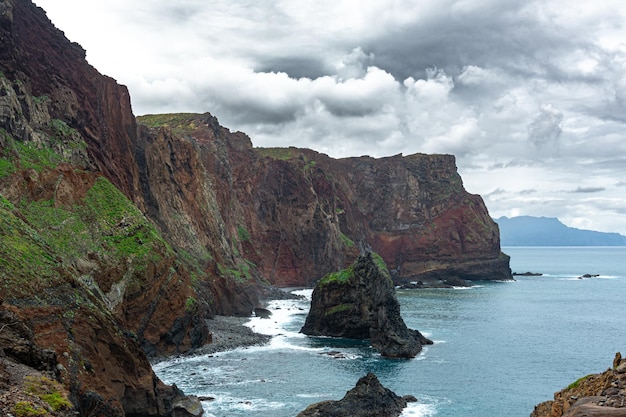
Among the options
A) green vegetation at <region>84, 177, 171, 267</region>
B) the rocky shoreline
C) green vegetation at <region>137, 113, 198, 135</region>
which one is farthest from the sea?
green vegetation at <region>137, 113, 198, 135</region>

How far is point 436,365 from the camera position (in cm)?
7188

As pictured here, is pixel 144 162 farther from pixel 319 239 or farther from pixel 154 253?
pixel 319 239

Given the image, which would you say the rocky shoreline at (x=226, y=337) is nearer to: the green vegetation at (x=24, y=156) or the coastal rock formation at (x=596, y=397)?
the green vegetation at (x=24, y=156)

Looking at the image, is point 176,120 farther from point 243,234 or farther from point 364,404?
point 364,404

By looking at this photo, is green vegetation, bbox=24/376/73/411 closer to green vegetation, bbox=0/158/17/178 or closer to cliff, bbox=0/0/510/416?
cliff, bbox=0/0/510/416

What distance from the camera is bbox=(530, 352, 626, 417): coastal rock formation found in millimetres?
16422

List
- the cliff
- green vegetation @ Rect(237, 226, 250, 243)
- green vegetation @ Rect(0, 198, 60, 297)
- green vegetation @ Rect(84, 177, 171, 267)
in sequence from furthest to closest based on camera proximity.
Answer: green vegetation @ Rect(237, 226, 250, 243) → green vegetation @ Rect(84, 177, 171, 267) → the cliff → green vegetation @ Rect(0, 198, 60, 297)

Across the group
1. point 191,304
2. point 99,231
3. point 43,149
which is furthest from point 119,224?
point 191,304

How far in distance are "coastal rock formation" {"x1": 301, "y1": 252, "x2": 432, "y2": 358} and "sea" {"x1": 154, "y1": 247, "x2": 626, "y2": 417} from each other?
118 inches

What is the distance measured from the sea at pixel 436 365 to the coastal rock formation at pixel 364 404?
68.1 inches

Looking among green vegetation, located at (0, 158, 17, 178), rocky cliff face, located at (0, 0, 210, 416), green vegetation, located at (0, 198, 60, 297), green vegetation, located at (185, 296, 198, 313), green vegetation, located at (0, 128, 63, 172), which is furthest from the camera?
green vegetation, located at (185, 296, 198, 313)

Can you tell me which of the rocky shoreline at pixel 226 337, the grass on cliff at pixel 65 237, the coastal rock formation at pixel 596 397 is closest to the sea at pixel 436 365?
the rocky shoreline at pixel 226 337

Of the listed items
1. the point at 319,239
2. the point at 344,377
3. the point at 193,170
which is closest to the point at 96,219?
the point at 344,377

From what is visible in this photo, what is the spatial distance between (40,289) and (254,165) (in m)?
156
